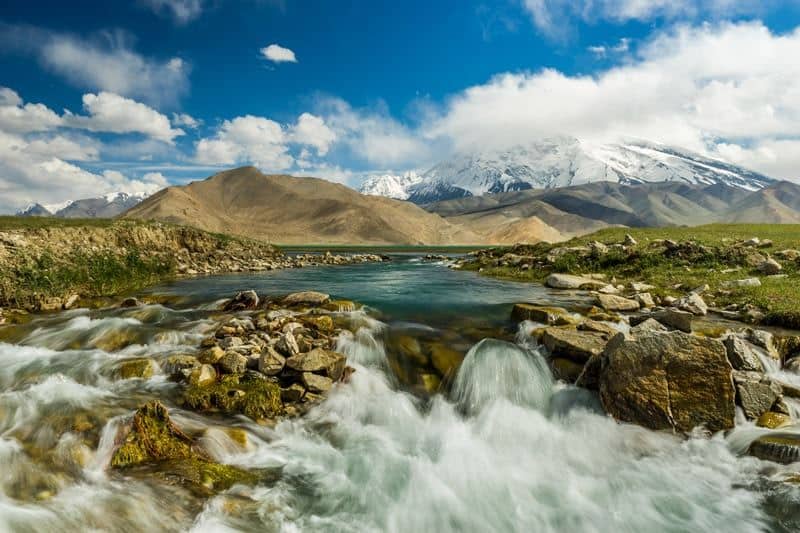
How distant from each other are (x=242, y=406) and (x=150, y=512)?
384cm

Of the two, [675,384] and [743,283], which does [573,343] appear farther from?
[743,283]

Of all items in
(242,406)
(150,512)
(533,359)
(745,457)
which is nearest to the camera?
(150,512)

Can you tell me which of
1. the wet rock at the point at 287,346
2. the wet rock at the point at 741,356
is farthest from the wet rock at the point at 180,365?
the wet rock at the point at 741,356

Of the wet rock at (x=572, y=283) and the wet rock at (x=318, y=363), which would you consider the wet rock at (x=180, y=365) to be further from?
the wet rock at (x=572, y=283)


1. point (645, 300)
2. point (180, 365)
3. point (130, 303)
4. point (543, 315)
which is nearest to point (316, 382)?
point (180, 365)

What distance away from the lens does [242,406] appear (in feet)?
35.9

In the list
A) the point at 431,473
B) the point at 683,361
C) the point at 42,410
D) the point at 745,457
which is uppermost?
the point at 683,361

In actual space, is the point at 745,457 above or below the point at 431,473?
above

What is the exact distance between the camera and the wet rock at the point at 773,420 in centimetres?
967

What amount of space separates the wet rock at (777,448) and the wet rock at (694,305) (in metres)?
8.45

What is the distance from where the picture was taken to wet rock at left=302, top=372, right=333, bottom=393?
38.7 ft

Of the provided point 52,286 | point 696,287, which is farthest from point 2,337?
point 696,287

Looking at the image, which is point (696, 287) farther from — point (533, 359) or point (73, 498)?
point (73, 498)

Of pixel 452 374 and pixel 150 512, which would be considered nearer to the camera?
pixel 150 512
